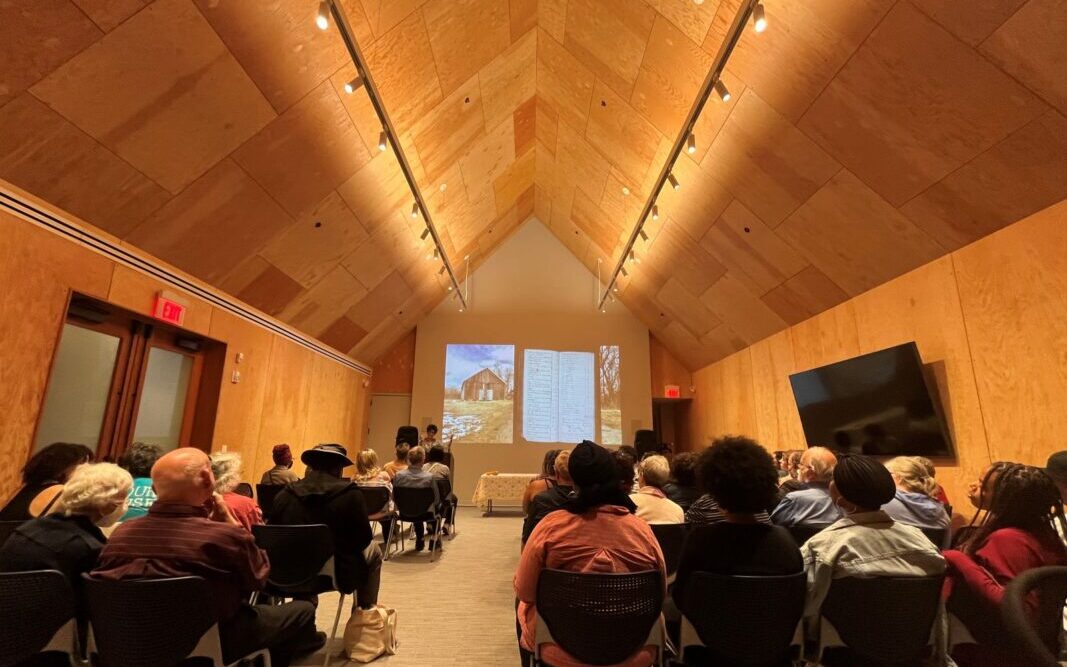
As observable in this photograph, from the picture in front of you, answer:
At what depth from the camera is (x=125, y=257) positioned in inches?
159

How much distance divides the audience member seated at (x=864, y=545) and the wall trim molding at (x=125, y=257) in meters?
4.67

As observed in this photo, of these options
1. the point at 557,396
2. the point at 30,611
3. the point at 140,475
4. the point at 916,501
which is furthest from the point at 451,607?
the point at 557,396

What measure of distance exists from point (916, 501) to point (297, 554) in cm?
310

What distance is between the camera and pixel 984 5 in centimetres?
266

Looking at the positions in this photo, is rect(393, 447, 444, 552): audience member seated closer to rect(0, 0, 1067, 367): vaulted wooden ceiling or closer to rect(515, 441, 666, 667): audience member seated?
rect(0, 0, 1067, 367): vaulted wooden ceiling

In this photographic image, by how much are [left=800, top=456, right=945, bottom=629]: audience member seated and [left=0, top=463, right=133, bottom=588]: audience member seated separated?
2.40m

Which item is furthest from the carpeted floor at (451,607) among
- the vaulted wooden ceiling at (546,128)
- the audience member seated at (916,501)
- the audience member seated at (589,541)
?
the vaulted wooden ceiling at (546,128)

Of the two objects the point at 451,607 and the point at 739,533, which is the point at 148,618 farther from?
the point at 451,607

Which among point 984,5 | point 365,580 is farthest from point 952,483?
point 365,580

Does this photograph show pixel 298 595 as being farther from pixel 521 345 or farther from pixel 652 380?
pixel 652 380

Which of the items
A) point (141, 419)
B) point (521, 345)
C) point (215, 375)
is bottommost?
point (141, 419)

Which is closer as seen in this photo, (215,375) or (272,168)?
(272,168)

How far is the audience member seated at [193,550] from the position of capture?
1.55 m

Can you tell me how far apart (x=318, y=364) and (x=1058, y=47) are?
8.10 meters
